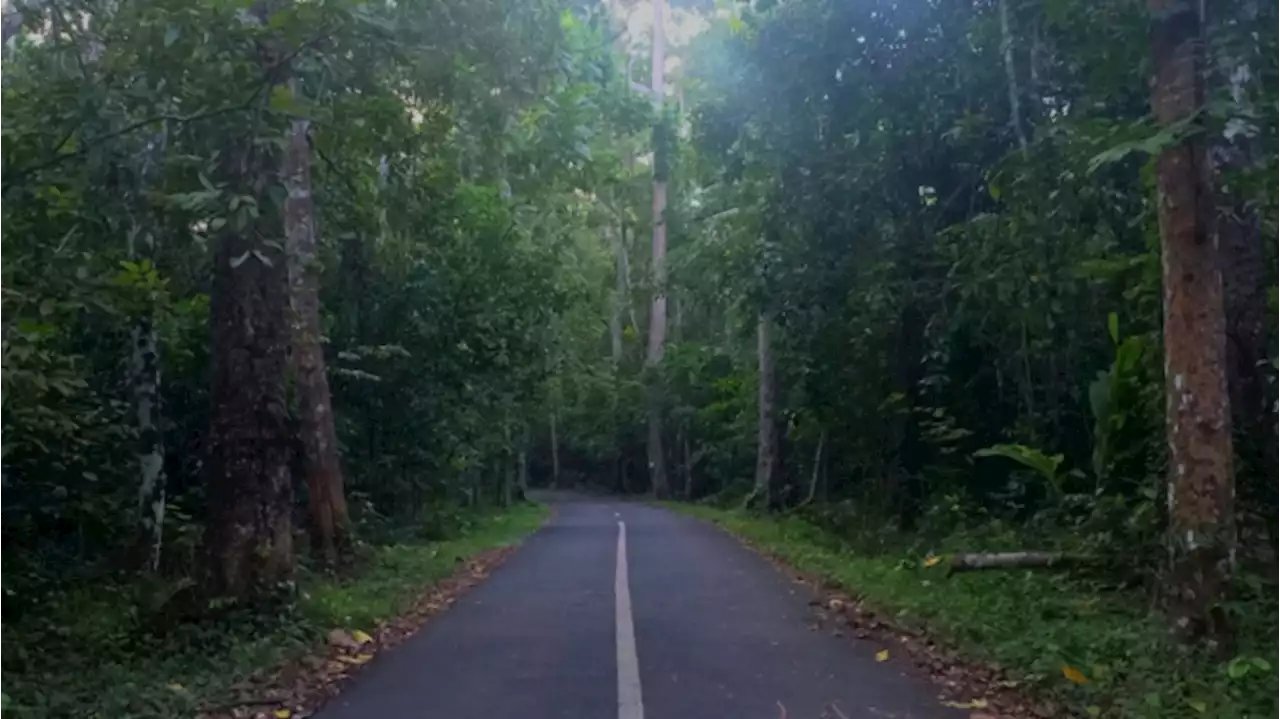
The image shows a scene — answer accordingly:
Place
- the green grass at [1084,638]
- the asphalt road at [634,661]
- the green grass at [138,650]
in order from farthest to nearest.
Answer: the asphalt road at [634,661] < the green grass at [138,650] < the green grass at [1084,638]

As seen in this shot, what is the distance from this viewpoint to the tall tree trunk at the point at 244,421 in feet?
37.6

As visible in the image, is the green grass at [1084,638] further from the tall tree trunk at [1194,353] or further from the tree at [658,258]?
the tree at [658,258]

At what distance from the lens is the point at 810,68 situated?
62.2ft

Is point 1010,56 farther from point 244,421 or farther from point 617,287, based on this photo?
point 617,287

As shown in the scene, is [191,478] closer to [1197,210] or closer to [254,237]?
[254,237]

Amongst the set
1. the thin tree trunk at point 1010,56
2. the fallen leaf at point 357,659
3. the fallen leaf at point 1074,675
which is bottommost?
the fallen leaf at point 357,659

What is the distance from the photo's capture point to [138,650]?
1011 centimetres

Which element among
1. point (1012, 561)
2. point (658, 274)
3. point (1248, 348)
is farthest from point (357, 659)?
point (658, 274)

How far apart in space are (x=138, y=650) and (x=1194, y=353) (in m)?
8.08

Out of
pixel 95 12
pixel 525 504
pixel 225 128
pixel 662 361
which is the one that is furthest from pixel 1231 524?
pixel 662 361

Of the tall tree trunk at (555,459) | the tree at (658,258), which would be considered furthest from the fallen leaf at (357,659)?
the tall tree trunk at (555,459)

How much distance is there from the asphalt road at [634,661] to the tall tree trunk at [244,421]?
5.22ft

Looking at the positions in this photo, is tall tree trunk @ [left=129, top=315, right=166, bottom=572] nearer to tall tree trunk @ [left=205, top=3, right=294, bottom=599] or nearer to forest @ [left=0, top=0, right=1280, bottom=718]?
forest @ [left=0, top=0, right=1280, bottom=718]

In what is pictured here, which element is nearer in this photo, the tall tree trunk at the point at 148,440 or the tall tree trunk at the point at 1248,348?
the tall tree trunk at the point at 1248,348
